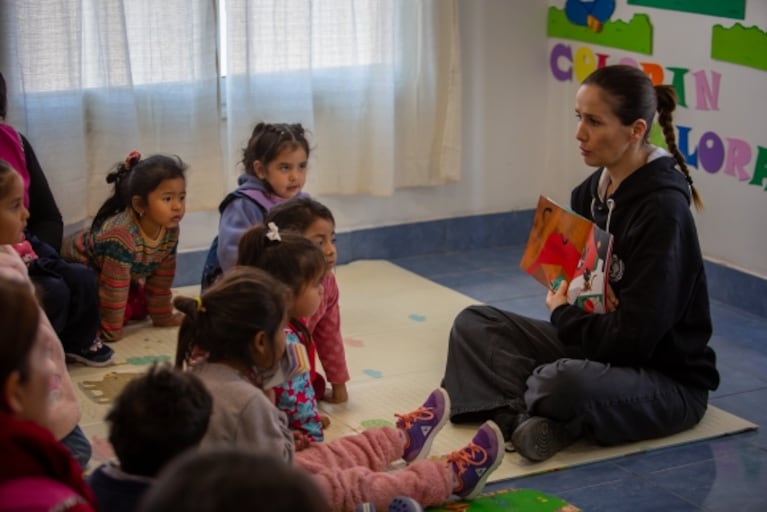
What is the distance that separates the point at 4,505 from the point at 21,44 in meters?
2.34

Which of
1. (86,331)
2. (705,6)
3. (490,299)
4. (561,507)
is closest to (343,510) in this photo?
(561,507)

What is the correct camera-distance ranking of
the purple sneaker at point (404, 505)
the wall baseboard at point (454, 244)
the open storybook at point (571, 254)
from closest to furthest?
the purple sneaker at point (404, 505) < the open storybook at point (571, 254) < the wall baseboard at point (454, 244)

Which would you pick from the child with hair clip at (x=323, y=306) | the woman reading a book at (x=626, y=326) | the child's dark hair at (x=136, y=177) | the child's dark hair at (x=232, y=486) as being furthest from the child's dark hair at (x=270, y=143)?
the child's dark hair at (x=232, y=486)

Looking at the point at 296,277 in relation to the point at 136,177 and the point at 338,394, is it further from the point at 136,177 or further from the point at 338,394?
the point at 136,177

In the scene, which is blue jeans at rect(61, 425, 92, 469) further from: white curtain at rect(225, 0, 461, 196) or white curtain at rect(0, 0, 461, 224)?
white curtain at rect(225, 0, 461, 196)

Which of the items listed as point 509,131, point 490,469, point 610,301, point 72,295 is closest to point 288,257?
point 490,469

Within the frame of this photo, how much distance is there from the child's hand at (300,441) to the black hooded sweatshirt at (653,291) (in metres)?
0.63

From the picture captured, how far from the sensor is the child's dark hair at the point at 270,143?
3.06 m

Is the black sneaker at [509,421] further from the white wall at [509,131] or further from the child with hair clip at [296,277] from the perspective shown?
the white wall at [509,131]

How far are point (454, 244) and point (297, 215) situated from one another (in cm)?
167

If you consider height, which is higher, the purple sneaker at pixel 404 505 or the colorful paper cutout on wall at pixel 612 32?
the colorful paper cutout on wall at pixel 612 32

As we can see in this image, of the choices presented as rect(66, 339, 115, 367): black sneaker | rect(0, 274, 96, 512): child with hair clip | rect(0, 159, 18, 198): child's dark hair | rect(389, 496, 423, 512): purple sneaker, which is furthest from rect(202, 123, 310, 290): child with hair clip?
Result: rect(0, 274, 96, 512): child with hair clip

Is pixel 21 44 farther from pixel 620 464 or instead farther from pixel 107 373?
pixel 620 464

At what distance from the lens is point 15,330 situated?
129 cm
